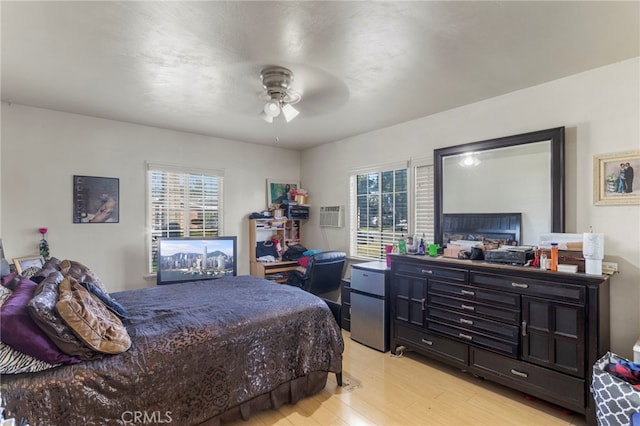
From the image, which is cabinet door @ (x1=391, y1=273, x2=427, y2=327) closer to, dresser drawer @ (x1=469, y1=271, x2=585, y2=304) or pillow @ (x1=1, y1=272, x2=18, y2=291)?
dresser drawer @ (x1=469, y1=271, x2=585, y2=304)

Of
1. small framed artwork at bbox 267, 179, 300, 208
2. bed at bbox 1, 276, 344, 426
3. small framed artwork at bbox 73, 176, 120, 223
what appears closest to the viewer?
bed at bbox 1, 276, 344, 426

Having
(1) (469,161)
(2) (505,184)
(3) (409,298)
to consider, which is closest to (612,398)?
(3) (409,298)

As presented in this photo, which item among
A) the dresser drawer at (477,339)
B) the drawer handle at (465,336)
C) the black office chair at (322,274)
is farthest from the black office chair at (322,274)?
the drawer handle at (465,336)

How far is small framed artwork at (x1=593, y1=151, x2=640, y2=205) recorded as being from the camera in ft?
7.73

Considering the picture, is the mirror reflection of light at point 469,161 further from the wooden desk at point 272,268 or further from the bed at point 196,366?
the wooden desk at point 272,268

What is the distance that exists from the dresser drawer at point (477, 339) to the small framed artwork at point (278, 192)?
131 inches

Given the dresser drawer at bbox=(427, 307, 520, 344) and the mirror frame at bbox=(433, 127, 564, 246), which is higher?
the mirror frame at bbox=(433, 127, 564, 246)

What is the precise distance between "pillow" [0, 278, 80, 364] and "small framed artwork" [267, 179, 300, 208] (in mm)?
3899

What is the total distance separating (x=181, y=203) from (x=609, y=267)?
16.0 feet

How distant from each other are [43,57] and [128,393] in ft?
8.26

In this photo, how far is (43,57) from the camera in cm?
230

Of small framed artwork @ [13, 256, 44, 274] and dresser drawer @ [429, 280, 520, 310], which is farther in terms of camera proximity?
small framed artwork @ [13, 256, 44, 274]

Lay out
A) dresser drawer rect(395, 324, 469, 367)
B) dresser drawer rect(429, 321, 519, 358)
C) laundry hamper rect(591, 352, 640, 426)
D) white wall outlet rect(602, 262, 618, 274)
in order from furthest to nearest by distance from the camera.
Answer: dresser drawer rect(395, 324, 469, 367) → dresser drawer rect(429, 321, 519, 358) → white wall outlet rect(602, 262, 618, 274) → laundry hamper rect(591, 352, 640, 426)

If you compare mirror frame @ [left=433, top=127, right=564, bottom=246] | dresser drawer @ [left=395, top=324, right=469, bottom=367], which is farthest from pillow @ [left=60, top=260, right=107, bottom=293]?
mirror frame @ [left=433, top=127, right=564, bottom=246]
